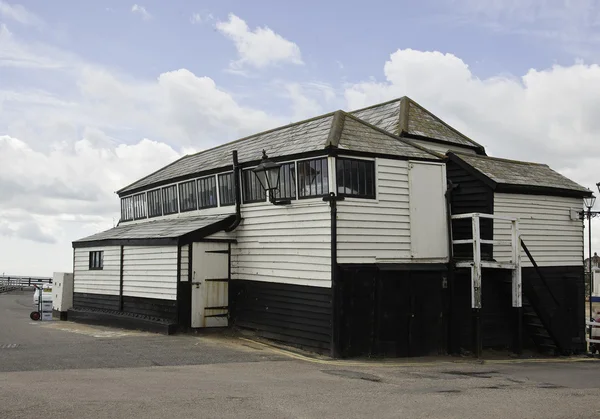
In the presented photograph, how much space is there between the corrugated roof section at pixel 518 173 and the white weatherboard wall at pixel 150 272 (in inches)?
354

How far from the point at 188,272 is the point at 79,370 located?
21.9 feet

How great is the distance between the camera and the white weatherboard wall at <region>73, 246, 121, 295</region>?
2214 centimetres

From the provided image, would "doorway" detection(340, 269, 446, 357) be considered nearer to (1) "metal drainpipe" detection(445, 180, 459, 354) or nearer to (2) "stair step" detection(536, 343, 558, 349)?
(1) "metal drainpipe" detection(445, 180, 459, 354)

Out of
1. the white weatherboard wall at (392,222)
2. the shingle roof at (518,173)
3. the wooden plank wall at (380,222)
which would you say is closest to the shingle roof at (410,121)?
the shingle roof at (518,173)

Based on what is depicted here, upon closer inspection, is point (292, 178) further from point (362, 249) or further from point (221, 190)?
point (221, 190)

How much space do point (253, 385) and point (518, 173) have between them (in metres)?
11.9

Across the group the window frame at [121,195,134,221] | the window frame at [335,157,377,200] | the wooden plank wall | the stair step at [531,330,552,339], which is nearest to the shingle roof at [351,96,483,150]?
the wooden plank wall

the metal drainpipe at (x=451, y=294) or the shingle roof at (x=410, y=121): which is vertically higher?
the shingle roof at (x=410, y=121)

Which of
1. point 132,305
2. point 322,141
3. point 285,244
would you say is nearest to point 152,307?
point 132,305

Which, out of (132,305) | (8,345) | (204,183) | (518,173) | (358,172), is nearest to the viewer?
(8,345)

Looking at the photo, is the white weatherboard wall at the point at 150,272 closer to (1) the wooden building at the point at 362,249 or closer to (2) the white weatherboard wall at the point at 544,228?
(1) the wooden building at the point at 362,249

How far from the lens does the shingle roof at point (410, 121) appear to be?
20250 millimetres

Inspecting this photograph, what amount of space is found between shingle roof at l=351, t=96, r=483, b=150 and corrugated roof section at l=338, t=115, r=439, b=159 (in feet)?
8.03

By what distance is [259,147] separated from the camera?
19812 mm
